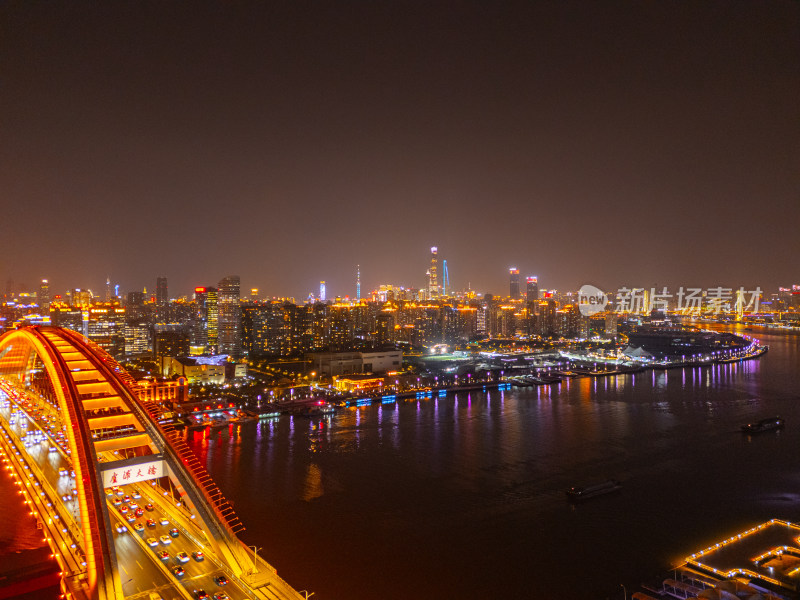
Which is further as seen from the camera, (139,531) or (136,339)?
(136,339)

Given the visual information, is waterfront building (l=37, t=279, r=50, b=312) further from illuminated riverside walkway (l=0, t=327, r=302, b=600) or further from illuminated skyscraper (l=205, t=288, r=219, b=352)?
illuminated riverside walkway (l=0, t=327, r=302, b=600)

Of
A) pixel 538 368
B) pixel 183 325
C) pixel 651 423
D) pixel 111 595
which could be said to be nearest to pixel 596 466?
pixel 651 423

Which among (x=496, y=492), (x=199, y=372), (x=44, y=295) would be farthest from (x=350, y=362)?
(x=44, y=295)

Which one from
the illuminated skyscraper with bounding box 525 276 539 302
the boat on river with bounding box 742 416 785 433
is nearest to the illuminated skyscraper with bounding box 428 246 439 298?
the illuminated skyscraper with bounding box 525 276 539 302

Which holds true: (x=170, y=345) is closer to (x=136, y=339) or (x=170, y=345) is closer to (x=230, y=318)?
(x=136, y=339)

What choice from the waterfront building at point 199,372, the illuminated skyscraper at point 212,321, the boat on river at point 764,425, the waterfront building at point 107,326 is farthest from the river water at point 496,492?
the illuminated skyscraper at point 212,321

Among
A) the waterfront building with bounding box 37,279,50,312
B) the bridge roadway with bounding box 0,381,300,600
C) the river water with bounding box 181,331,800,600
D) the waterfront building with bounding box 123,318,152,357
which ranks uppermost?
the waterfront building with bounding box 37,279,50,312
